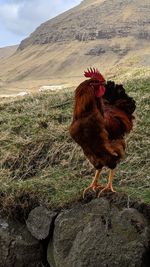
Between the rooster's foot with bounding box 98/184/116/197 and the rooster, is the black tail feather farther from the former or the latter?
the rooster's foot with bounding box 98/184/116/197

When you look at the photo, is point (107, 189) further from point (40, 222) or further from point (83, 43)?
point (83, 43)

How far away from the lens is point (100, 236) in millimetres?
5258

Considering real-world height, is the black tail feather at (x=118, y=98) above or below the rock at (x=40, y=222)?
above

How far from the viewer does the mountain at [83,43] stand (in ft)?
282

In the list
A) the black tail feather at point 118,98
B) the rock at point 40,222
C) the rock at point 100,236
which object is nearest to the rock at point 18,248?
the rock at point 40,222

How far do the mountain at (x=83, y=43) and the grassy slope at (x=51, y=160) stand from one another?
69.0 m

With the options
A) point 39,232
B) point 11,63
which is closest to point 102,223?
point 39,232

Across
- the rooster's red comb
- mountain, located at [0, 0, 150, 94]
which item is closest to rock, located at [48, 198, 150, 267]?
the rooster's red comb

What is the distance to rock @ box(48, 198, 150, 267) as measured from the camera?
5.12 m

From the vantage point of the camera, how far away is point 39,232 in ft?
19.0

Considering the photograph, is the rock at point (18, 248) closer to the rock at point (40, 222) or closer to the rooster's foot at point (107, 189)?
the rock at point (40, 222)

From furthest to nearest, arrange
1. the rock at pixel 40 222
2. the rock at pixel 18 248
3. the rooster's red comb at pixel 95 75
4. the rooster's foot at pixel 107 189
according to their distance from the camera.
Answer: the rock at pixel 18 248, the rock at pixel 40 222, the rooster's foot at pixel 107 189, the rooster's red comb at pixel 95 75

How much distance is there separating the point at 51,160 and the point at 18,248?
146cm

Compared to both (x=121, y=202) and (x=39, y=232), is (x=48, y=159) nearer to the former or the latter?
(x=39, y=232)
